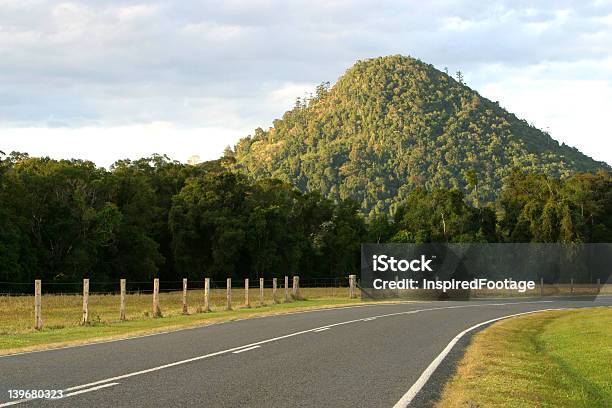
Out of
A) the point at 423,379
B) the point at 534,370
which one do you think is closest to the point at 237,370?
the point at 423,379

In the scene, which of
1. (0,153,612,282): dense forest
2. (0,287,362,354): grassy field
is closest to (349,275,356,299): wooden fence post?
(0,287,362,354): grassy field

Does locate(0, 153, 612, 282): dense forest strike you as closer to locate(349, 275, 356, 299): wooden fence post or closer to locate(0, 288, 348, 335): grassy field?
locate(0, 288, 348, 335): grassy field

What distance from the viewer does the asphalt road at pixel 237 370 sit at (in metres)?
9.35

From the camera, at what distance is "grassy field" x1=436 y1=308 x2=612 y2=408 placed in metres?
10.1

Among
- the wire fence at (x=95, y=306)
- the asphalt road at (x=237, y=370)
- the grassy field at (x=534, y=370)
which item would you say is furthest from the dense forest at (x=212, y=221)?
the grassy field at (x=534, y=370)

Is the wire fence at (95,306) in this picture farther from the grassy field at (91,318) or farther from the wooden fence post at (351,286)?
the wooden fence post at (351,286)

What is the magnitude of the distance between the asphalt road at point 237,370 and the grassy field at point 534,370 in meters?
0.48

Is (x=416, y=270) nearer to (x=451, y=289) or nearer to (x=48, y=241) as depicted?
(x=451, y=289)

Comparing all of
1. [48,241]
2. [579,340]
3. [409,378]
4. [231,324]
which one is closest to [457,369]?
[409,378]

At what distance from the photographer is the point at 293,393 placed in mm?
9805

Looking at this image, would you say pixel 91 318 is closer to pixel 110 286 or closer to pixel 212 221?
pixel 110 286

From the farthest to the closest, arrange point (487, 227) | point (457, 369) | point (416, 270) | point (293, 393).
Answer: point (487, 227) < point (416, 270) < point (457, 369) < point (293, 393)

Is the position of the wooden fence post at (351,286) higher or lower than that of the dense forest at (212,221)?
lower

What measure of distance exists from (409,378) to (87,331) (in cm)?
1274
